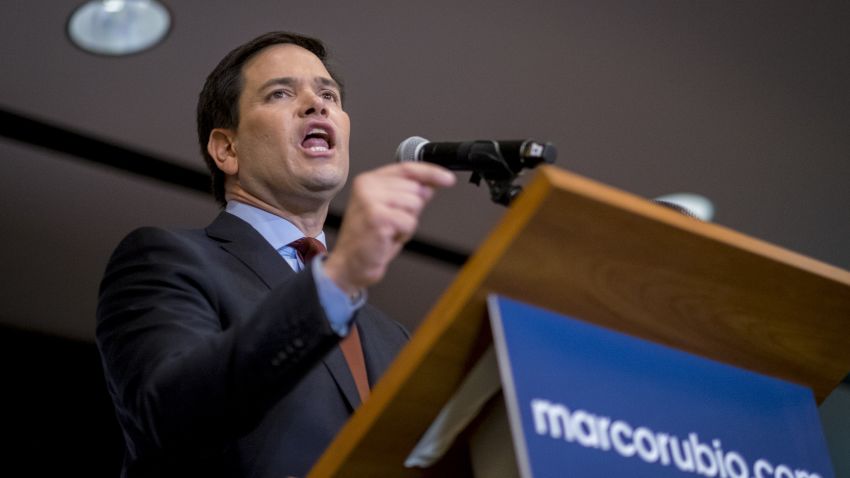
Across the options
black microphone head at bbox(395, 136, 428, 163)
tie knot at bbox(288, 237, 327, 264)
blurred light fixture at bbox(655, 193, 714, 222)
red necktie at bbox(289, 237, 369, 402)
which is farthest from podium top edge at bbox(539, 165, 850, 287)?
blurred light fixture at bbox(655, 193, 714, 222)

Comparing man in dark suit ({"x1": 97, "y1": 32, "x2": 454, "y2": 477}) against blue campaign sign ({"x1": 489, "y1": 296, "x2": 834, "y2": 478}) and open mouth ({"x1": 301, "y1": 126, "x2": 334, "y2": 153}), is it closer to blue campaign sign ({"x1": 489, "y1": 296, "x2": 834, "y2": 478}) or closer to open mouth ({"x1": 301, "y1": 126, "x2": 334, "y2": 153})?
open mouth ({"x1": 301, "y1": 126, "x2": 334, "y2": 153})

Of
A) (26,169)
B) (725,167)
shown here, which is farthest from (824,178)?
(26,169)

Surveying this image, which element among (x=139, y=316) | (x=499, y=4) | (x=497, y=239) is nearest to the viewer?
(x=497, y=239)

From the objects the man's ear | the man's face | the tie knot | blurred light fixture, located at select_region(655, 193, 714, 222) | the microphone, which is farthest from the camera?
blurred light fixture, located at select_region(655, 193, 714, 222)

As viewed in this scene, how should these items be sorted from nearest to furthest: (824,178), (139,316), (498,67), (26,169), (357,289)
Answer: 1. (357,289)
2. (139,316)
3. (498,67)
4. (26,169)
5. (824,178)

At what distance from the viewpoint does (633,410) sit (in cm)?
99

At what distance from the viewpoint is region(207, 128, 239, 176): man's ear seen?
81.2 inches

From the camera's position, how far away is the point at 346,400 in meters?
1.45

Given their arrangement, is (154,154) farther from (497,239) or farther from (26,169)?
(497,239)

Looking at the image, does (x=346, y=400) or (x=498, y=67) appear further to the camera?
(x=498, y=67)

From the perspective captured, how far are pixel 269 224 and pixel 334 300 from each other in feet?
2.64

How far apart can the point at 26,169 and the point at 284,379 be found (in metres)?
3.27

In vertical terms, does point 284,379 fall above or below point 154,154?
below

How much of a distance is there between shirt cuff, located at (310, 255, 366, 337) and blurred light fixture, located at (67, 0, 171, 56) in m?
2.55
